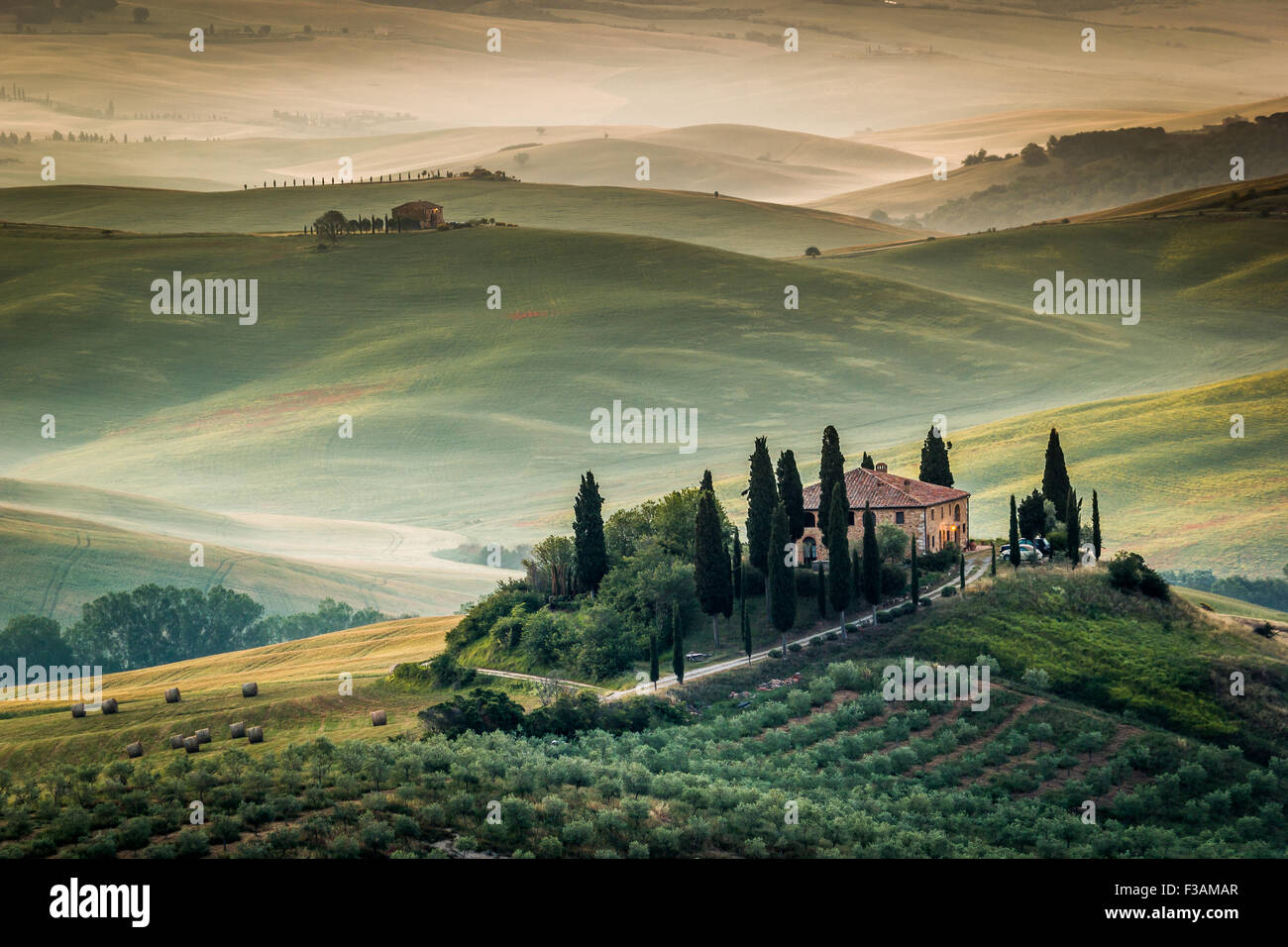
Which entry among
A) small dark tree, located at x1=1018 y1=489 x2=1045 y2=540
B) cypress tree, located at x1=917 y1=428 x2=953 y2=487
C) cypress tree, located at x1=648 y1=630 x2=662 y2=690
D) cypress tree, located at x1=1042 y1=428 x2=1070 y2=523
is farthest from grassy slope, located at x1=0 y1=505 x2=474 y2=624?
cypress tree, located at x1=648 y1=630 x2=662 y2=690

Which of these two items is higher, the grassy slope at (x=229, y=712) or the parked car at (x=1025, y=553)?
the parked car at (x=1025, y=553)

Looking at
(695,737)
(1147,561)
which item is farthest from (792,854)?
(1147,561)

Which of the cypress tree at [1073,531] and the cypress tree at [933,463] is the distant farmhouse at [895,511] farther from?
the cypress tree at [1073,531]

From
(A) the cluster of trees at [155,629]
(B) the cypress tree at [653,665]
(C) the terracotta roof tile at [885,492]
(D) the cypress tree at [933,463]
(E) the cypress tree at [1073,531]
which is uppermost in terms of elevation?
(D) the cypress tree at [933,463]

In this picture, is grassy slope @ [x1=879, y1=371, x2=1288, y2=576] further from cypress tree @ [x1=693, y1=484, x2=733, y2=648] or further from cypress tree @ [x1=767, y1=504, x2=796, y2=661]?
cypress tree @ [x1=693, y1=484, x2=733, y2=648]

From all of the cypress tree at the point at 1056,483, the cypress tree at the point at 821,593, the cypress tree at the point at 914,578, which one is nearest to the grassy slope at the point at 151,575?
the cypress tree at the point at 1056,483

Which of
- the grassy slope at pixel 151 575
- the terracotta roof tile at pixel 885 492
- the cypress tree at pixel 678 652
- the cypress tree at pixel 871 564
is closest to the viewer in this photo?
the cypress tree at pixel 678 652

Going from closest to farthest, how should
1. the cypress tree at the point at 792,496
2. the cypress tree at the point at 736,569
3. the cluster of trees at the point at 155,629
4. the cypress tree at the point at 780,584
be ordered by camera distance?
the cypress tree at the point at 780,584
the cypress tree at the point at 736,569
the cypress tree at the point at 792,496
the cluster of trees at the point at 155,629

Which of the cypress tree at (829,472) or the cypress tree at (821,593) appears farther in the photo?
the cypress tree at (829,472)
